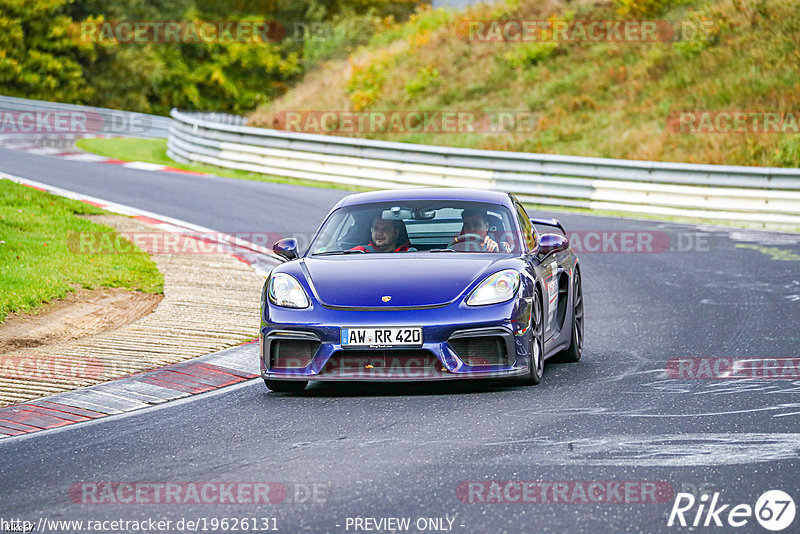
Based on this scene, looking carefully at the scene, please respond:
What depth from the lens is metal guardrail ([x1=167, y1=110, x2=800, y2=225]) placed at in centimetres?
Result: 1995

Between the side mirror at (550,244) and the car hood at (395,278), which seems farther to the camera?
the side mirror at (550,244)

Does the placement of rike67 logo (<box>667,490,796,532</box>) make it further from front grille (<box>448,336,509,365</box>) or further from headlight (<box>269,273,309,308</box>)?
headlight (<box>269,273,309,308</box>)

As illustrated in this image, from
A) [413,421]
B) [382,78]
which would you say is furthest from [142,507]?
[382,78]

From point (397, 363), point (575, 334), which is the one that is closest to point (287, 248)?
point (397, 363)

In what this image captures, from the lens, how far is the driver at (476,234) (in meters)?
8.85

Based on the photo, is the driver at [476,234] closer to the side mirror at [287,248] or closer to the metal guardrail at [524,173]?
the side mirror at [287,248]

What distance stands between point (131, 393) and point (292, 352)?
3.88ft

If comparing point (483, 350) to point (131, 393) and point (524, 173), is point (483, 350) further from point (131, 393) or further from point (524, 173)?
point (524, 173)

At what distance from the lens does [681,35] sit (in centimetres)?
3203

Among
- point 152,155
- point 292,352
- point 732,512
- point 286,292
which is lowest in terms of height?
point 152,155

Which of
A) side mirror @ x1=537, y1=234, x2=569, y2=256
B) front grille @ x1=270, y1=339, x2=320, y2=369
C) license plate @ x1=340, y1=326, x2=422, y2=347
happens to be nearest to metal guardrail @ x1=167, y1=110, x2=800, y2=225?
side mirror @ x1=537, y1=234, x2=569, y2=256

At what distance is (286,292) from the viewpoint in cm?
816

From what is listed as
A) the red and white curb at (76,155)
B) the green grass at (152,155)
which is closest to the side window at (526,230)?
the green grass at (152,155)

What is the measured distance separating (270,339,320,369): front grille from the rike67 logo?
10.3 ft
